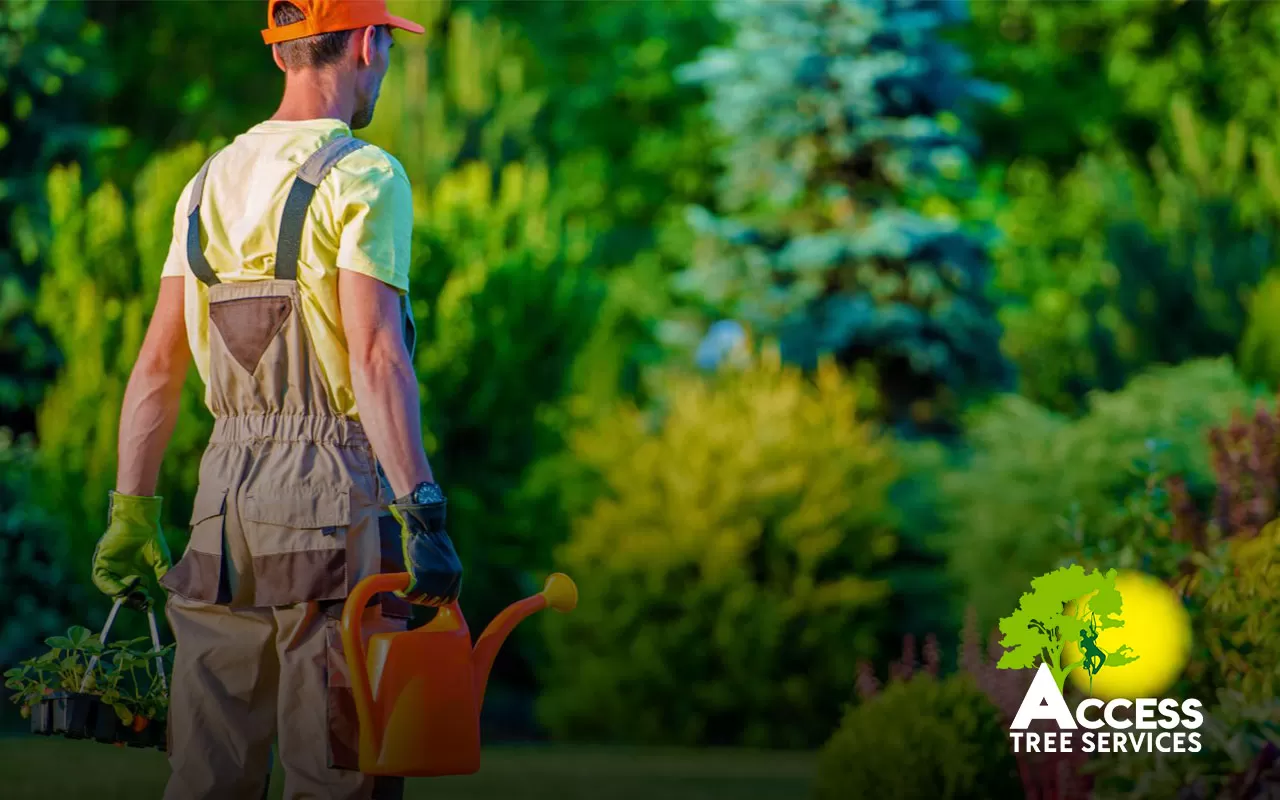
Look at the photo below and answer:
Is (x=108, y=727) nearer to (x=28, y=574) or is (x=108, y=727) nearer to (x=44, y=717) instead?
(x=44, y=717)

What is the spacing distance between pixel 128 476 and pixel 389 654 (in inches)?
33.7

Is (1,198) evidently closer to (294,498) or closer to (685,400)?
(685,400)

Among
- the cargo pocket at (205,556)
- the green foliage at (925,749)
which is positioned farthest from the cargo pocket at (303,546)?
the green foliage at (925,749)

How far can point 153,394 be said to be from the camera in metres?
3.99

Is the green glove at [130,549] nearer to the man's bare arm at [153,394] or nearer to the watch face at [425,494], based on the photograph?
the man's bare arm at [153,394]

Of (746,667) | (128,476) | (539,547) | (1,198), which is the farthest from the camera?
(1,198)

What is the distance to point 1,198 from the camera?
595 inches

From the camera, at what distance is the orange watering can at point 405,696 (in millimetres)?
3527

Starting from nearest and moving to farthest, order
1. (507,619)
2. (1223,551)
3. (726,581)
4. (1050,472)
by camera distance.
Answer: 1. (507,619)
2. (1223,551)
3. (726,581)
4. (1050,472)

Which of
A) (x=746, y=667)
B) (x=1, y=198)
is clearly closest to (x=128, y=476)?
(x=746, y=667)

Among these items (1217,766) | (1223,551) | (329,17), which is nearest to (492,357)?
(1223,551)

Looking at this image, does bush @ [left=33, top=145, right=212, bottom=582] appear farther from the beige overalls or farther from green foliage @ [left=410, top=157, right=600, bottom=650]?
the beige overalls

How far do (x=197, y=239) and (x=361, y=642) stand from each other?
3.10 feet

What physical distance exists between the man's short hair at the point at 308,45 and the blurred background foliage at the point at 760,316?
267 cm
